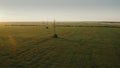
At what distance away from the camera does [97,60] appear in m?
24.0

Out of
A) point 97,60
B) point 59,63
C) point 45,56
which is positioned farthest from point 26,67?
point 97,60

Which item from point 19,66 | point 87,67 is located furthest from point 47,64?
point 87,67

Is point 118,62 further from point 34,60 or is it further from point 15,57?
point 15,57

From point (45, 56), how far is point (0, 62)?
20.8 ft

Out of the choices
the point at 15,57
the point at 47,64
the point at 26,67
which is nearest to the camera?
the point at 26,67

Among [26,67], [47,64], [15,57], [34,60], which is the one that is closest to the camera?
[26,67]

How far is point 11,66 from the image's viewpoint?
20984 mm

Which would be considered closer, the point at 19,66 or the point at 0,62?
the point at 19,66

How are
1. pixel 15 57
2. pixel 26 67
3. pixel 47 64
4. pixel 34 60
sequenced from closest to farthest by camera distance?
pixel 26 67
pixel 47 64
pixel 34 60
pixel 15 57

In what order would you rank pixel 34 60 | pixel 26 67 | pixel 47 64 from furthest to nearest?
1. pixel 34 60
2. pixel 47 64
3. pixel 26 67

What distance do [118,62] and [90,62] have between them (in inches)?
137

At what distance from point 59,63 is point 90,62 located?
378cm

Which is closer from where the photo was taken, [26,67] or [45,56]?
[26,67]

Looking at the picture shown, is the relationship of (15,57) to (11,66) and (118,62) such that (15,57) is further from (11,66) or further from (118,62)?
(118,62)
